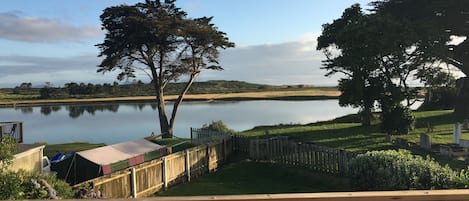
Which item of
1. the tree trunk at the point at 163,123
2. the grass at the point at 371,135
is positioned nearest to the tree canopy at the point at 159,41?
the tree trunk at the point at 163,123

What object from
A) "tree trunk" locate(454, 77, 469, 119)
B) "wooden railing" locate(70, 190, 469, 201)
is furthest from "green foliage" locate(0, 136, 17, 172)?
"tree trunk" locate(454, 77, 469, 119)

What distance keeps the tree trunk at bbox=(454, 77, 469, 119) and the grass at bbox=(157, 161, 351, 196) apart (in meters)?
24.2

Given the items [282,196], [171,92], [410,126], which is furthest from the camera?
[171,92]

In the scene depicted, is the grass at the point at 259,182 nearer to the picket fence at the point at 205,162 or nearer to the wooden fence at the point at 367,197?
the picket fence at the point at 205,162

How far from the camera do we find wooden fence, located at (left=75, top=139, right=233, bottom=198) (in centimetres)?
1469

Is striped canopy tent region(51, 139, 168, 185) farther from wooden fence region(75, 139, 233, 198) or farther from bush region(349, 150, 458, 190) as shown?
bush region(349, 150, 458, 190)

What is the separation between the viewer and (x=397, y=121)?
95.7 ft

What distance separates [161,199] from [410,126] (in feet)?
95.2

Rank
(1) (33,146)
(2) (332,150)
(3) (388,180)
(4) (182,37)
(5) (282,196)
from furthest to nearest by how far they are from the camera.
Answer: (4) (182,37), (1) (33,146), (2) (332,150), (3) (388,180), (5) (282,196)

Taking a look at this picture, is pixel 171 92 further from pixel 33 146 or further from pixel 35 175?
pixel 35 175

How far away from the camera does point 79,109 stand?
99.0m

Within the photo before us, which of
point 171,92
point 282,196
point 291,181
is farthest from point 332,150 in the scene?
point 171,92

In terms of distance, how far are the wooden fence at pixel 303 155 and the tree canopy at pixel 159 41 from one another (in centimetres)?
1731

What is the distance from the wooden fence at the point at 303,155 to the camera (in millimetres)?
17375
